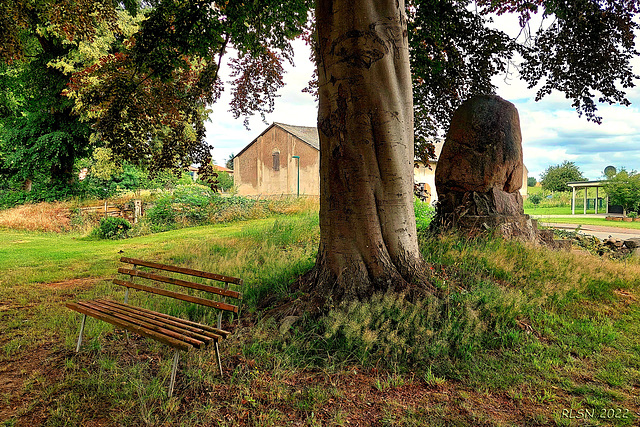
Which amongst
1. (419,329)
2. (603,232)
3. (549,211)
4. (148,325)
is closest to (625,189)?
(603,232)

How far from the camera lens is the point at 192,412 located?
9.68ft

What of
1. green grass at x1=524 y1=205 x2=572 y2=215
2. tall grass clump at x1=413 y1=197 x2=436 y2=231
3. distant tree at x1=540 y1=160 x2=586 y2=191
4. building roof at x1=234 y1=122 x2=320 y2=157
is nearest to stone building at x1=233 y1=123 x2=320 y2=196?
building roof at x1=234 y1=122 x2=320 y2=157

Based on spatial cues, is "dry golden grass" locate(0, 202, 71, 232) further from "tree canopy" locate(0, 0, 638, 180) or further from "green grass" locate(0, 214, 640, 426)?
"green grass" locate(0, 214, 640, 426)

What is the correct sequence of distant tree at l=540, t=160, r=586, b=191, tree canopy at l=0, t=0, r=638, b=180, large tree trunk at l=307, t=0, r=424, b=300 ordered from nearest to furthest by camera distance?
large tree trunk at l=307, t=0, r=424, b=300
tree canopy at l=0, t=0, r=638, b=180
distant tree at l=540, t=160, r=586, b=191

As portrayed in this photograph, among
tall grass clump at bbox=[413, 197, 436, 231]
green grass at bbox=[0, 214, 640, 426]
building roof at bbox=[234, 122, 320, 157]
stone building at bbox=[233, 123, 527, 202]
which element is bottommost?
green grass at bbox=[0, 214, 640, 426]

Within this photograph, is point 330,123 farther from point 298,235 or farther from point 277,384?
point 298,235

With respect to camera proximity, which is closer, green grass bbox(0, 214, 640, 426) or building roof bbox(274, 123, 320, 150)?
green grass bbox(0, 214, 640, 426)

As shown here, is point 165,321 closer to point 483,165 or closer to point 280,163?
point 483,165

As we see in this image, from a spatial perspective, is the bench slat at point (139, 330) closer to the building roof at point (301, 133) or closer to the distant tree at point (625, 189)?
the building roof at point (301, 133)

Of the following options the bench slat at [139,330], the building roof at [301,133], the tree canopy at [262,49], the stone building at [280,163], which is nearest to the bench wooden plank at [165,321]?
the bench slat at [139,330]

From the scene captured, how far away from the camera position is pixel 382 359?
3.84 m

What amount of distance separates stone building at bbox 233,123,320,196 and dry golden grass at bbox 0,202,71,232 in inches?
505

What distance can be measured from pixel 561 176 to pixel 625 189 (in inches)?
1309

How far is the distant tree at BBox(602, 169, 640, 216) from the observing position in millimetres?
24500
